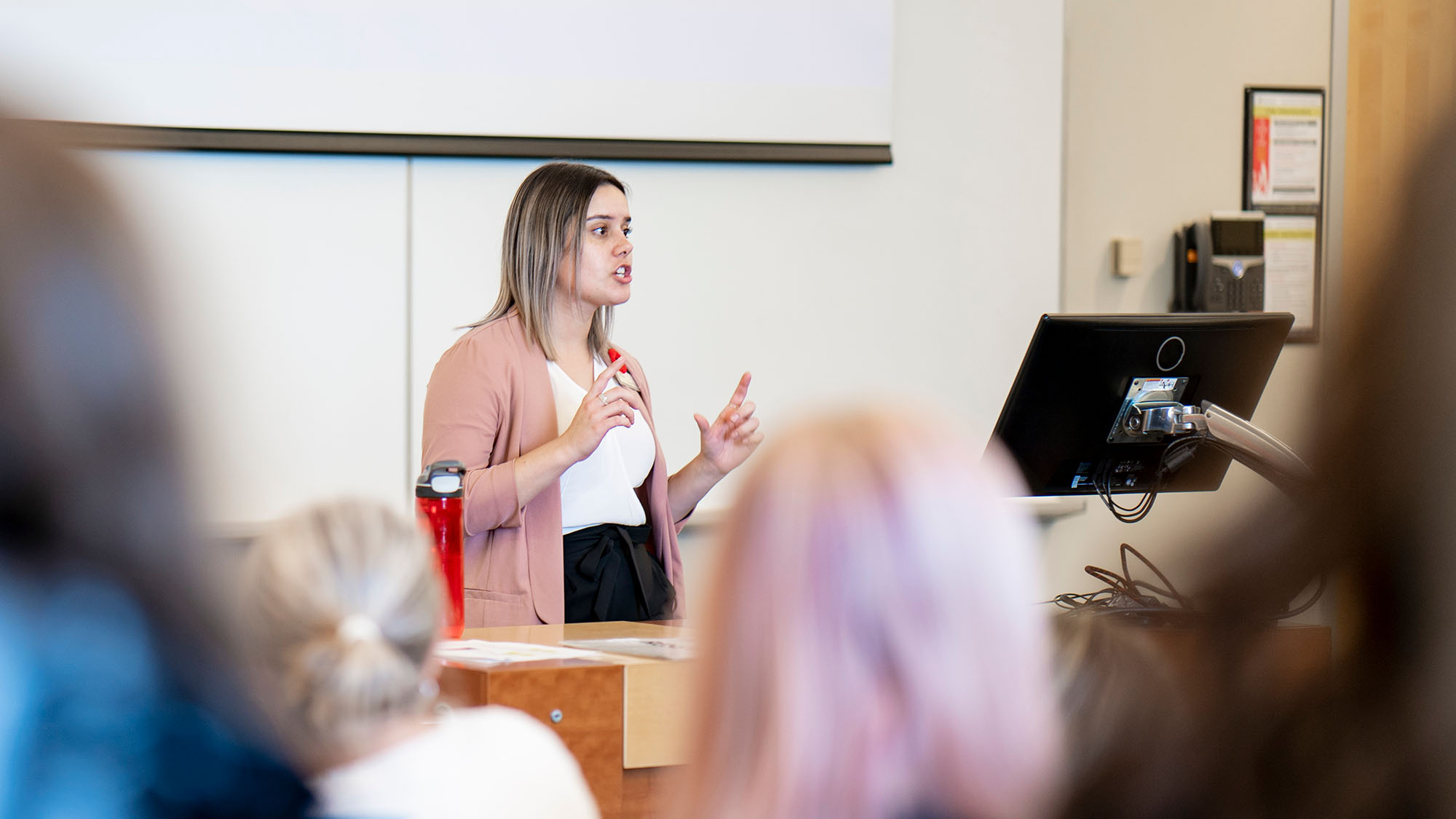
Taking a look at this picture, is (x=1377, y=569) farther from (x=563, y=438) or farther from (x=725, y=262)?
(x=725, y=262)

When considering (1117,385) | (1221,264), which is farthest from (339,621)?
(1221,264)

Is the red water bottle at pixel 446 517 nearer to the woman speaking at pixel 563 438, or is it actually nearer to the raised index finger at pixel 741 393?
the woman speaking at pixel 563 438

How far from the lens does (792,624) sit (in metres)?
0.70

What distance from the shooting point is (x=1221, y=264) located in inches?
156

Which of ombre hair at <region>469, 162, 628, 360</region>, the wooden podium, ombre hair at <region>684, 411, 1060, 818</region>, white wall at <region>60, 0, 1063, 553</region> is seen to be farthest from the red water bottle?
ombre hair at <region>684, 411, 1060, 818</region>

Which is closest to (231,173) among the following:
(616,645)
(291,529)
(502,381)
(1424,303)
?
(502,381)

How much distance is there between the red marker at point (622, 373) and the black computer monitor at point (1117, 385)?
88 centimetres

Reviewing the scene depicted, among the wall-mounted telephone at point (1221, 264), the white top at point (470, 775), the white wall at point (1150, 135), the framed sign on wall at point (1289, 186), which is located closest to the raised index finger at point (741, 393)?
the white top at point (470, 775)

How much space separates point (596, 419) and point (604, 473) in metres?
0.21

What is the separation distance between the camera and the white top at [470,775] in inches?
41.6

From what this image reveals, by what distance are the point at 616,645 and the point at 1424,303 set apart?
56.0 inches

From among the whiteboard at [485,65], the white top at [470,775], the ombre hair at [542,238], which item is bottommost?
the white top at [470,775]

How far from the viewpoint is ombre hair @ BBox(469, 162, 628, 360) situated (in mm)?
2566

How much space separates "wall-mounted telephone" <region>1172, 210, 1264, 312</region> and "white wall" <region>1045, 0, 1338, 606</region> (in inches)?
2.3
